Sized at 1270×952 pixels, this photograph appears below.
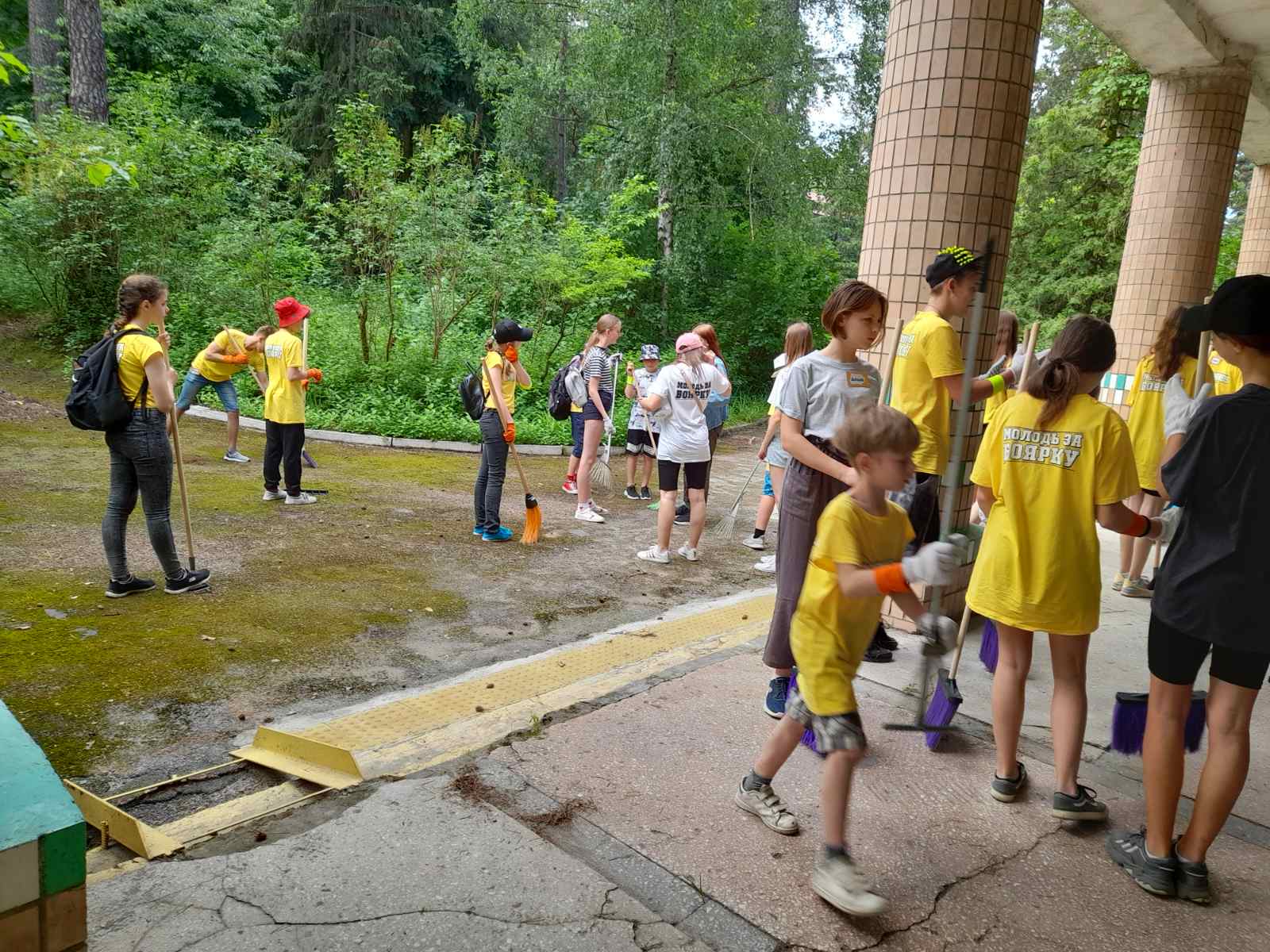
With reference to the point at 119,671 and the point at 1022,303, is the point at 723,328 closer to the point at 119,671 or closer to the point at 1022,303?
the point at 1022,303

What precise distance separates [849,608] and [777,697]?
1.33m

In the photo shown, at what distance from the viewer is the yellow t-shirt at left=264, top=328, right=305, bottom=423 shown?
7.66 metres

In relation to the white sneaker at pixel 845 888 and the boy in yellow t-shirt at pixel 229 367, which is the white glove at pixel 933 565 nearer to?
the white sneaker at pixel 845 888

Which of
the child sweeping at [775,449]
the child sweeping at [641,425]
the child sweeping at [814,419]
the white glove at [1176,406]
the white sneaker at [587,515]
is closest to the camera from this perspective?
the child sweeping at [814,419]

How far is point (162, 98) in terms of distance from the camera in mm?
16781

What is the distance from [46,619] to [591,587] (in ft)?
11.1

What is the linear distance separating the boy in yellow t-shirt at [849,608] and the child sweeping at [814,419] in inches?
35.5

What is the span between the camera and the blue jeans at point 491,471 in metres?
7.17

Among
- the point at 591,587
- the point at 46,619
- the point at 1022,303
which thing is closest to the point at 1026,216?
the point at 1022,303

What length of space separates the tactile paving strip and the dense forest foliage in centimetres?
745

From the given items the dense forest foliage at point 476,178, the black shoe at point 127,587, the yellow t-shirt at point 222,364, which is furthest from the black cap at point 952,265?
the dense forest foliage at point 476,178

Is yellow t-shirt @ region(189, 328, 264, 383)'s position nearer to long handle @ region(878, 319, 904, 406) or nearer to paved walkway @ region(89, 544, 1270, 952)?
paved walkway @ region(89, 544, 1270, 952)

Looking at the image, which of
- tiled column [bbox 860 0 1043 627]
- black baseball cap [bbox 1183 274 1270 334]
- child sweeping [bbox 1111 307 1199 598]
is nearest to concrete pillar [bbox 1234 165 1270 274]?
child sweeping [bbox 1111 307 1199 598]

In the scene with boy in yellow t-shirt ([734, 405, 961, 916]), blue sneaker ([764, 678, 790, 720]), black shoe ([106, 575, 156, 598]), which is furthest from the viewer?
black shoe ([106, 575, 156, 598])
